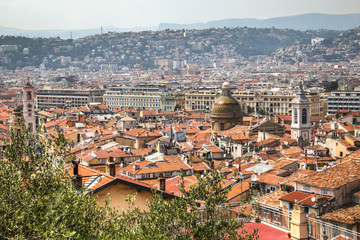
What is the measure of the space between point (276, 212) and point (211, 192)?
95.1 inches

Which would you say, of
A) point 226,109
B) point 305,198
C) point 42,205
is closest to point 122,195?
point 305,198

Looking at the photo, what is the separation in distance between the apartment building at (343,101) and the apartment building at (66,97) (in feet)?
158

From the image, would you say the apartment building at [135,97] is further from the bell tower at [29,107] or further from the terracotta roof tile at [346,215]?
the terracotta roof tile at [346,215]

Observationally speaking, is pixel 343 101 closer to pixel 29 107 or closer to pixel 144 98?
pixel 144 98

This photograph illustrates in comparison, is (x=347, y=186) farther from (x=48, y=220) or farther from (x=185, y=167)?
(x=185, y=167)

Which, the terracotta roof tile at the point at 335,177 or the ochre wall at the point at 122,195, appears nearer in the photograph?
the ochre wall at the point at 122,195

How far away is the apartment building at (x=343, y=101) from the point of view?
87312mm

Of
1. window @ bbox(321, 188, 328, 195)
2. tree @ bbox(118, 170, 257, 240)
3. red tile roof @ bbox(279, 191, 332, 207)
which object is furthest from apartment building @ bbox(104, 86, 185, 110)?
tree @ bbox(118, 170, 257, 240)

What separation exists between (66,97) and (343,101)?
178 ft

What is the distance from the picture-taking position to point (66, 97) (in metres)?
119

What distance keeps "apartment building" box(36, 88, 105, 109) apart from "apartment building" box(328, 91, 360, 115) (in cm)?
4810

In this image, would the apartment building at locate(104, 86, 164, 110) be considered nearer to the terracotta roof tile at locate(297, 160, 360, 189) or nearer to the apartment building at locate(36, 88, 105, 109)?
the apartment building at locate(36, 88, 105, 109)

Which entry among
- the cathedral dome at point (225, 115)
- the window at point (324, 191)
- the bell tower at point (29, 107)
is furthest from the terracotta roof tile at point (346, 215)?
the cathedral dome at point (225, 115)

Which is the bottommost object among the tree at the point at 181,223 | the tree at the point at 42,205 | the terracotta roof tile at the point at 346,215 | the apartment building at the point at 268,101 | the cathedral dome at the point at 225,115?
the apartment building at the point at 268,101
